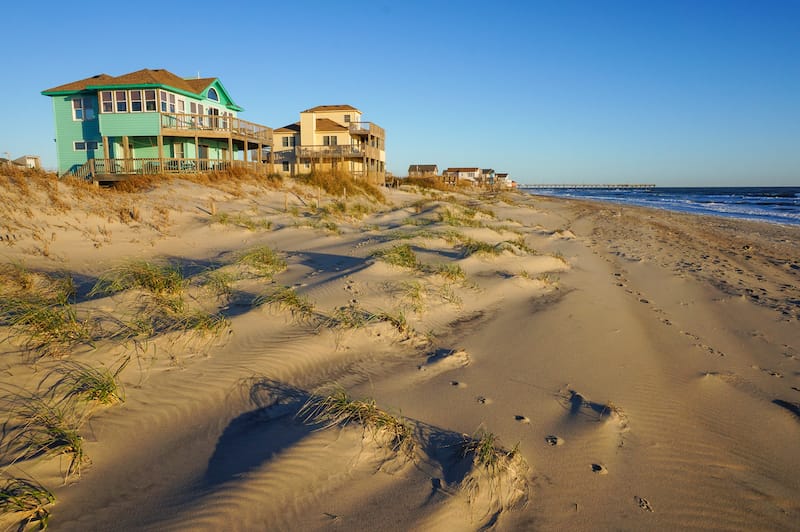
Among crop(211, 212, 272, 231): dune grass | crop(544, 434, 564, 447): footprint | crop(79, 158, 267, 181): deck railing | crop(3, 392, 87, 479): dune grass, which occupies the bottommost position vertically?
crop(544, 434, 564, 447): footprint

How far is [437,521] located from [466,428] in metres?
0.98

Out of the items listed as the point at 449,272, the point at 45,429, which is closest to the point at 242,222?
the point at 449,272

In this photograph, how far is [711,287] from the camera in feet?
29.0

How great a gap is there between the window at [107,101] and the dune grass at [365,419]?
86.2ft

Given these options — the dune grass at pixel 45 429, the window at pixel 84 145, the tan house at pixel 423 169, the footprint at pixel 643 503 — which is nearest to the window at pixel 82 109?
the window at pixel 84 145

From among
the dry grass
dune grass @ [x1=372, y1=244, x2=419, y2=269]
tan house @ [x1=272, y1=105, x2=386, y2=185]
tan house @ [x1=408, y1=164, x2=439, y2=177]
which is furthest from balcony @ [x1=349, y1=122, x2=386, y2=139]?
tan house @ [x1=408, y1=164, x2=439, y2=177]

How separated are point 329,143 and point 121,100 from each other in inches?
708

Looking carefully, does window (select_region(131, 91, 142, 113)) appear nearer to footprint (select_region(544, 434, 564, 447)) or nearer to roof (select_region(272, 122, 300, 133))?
roof (select_region(272, 122, 300, 133))

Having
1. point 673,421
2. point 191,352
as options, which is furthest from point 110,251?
point 673,421

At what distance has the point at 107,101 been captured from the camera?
2297cm

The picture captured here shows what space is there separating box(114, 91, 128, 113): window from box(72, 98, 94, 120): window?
7.47 ft

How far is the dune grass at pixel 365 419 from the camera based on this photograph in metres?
3.14

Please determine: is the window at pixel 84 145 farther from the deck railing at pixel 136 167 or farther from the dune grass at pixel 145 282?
the dune grass at pixel 145 282

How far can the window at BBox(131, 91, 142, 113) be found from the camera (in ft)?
74.9
